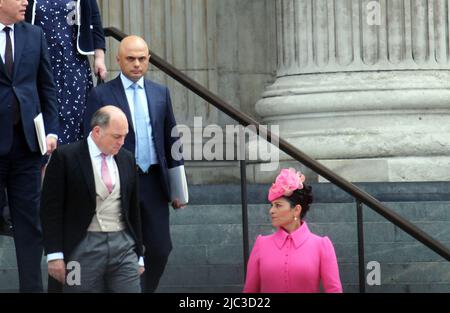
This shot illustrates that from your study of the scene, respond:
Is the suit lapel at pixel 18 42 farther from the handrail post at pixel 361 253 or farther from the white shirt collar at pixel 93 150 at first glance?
the handrail post at pixel 361 253

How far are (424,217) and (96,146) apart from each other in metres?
3.00

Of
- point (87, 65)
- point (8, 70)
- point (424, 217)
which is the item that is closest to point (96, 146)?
point (8, 70)

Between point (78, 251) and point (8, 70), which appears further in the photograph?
point (8, 70)

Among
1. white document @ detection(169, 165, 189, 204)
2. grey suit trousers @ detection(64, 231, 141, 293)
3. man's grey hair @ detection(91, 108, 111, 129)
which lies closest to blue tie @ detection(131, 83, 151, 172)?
white document @ detection(169, 165, 189, 204)

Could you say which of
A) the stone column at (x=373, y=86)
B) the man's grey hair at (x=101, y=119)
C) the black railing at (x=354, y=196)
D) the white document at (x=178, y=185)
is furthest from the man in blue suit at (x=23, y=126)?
the stone column at (x=373, y=86)

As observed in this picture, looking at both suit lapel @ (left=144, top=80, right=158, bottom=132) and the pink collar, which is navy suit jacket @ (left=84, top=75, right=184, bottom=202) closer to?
suit lapel @ (left=144, top=80, right=158, bottom=132)

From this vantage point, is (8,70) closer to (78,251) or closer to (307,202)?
(78,251)

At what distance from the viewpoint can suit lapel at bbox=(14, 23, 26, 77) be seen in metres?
10.8

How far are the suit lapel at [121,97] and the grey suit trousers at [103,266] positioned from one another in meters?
1.13

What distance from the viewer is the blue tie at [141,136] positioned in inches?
431

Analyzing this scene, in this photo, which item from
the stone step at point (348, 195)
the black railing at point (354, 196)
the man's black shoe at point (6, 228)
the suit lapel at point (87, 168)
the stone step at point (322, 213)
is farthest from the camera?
the stone step at point (348, 195)

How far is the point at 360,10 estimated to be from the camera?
1366cm

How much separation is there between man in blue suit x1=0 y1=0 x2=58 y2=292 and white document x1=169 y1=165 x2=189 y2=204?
0.74 meters

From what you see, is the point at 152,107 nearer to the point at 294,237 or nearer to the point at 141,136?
the point at 141,136
